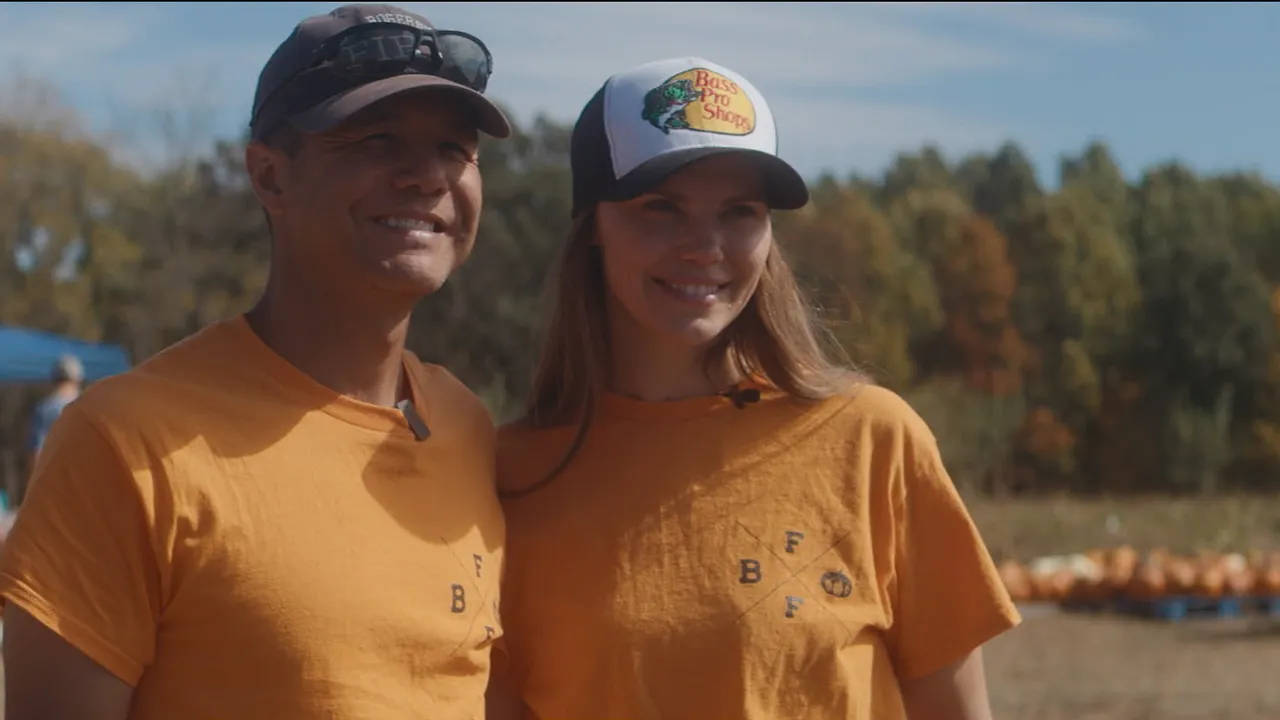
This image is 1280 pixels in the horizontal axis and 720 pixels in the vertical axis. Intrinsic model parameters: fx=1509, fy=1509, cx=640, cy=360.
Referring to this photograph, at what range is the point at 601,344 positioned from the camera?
8.91 feet

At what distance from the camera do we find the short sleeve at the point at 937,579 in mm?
2475

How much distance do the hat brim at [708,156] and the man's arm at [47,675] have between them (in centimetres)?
110

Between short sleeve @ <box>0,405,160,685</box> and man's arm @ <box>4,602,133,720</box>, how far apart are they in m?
0.02

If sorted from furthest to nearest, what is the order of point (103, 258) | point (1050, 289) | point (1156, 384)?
point (1050, 289)
point (1156, 384)
point (103, 258)

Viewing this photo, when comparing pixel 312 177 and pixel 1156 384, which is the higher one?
pixel 312 177

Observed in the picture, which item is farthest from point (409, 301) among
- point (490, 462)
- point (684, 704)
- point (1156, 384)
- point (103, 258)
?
point (1156, 384)

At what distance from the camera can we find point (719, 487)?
2.53 meters

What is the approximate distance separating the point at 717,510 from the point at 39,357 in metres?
12.5

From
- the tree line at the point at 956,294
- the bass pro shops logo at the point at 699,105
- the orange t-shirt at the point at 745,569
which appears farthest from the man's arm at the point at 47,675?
the tree line at the point at 956,294

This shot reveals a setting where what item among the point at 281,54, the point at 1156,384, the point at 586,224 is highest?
the point at 281,54

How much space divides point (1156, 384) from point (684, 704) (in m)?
31.8

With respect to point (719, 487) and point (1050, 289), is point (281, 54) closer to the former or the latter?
point (719, 487)

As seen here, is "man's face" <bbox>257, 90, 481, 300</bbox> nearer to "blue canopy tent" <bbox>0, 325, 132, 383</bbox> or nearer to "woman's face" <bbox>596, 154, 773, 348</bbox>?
"woman's face" <bbox>596, 154, 773, 348</bbox>

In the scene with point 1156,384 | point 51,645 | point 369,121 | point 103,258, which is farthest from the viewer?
point 1156,384
